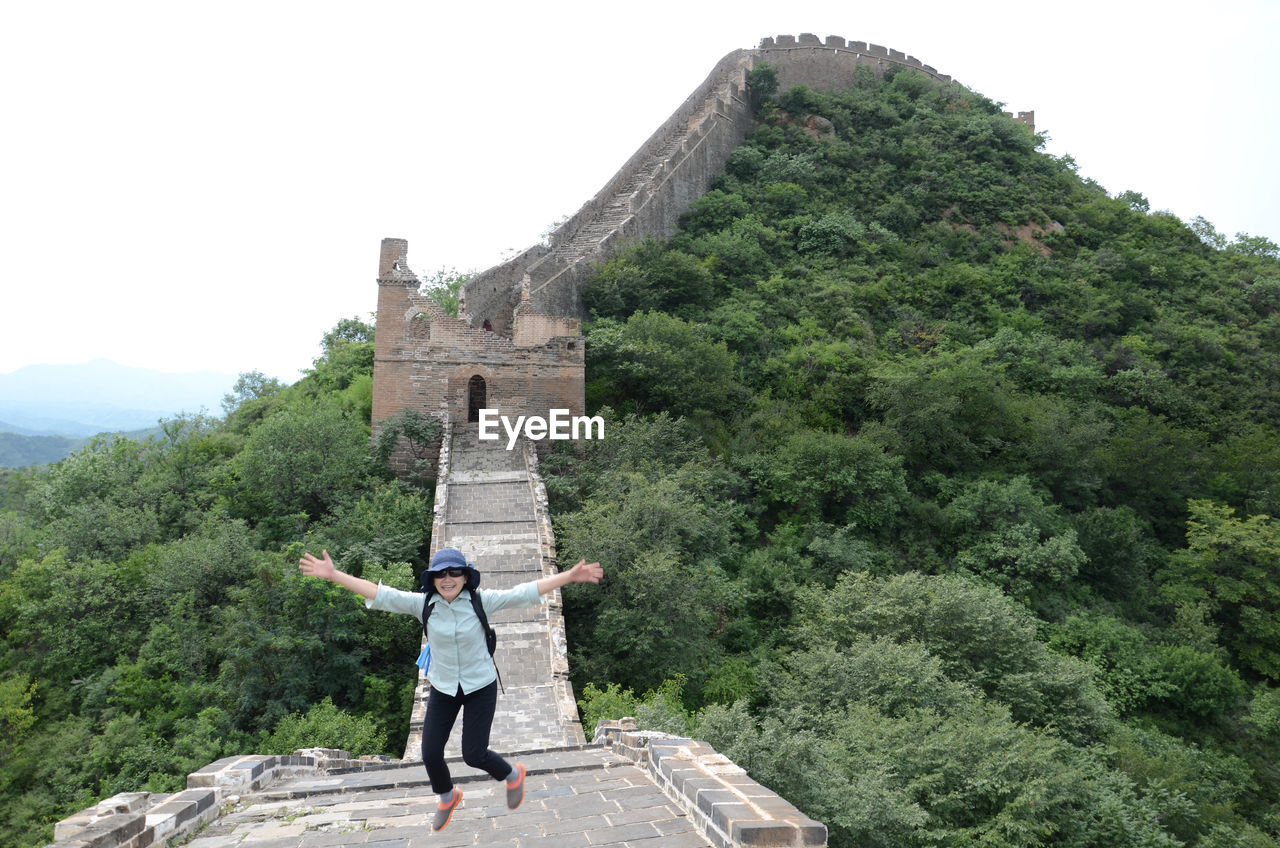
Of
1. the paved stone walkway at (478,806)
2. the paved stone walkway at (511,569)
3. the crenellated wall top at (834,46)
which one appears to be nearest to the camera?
the paved stone walkway at (478,806)

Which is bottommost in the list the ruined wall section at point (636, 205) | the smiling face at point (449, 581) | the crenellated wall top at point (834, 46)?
the smiling face at point (449, 581)

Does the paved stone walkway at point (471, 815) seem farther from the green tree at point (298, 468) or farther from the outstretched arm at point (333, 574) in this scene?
the green tree at point (298, 468)

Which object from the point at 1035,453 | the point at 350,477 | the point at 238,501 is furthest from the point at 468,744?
the point at 1035,453

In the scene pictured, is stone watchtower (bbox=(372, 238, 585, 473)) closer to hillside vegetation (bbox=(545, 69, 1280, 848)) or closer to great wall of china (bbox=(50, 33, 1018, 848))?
great wall of china (bbox=(50, 33, 1018, 848))

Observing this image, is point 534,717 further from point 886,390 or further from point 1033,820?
point 886,390

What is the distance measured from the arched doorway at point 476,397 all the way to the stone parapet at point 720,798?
1197 centimetres

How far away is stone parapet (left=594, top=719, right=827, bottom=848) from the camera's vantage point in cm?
381

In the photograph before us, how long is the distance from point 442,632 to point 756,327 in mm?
18745

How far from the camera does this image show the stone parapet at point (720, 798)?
12.5 ft

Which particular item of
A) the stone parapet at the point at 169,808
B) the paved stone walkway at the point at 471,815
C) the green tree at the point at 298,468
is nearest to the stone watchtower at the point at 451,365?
the green tree at the point at 298,468

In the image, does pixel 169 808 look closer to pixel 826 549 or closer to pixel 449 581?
pixel 449 581

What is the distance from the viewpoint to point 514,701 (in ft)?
33.9

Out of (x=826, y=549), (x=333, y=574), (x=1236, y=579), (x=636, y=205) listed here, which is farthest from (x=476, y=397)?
(x=1236, y=579)

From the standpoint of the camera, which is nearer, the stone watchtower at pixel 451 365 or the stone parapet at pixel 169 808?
the stone parapet at pixel 169 808
